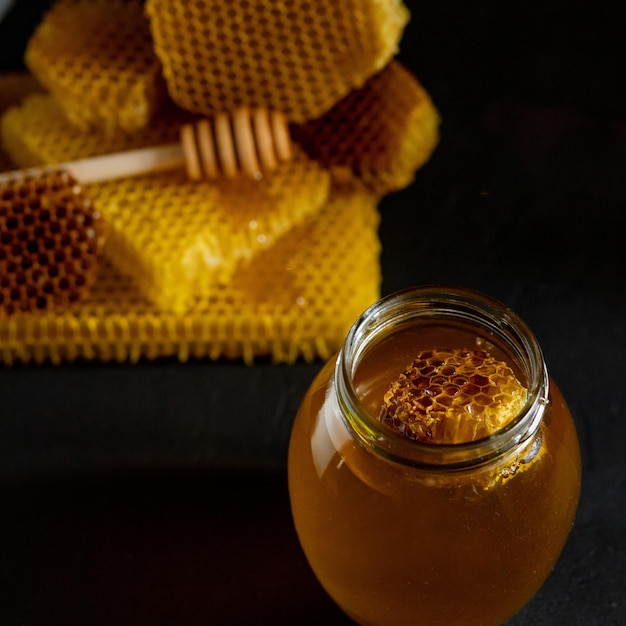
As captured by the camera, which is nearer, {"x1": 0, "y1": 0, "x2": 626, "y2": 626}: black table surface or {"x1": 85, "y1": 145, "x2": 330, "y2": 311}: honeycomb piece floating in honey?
{"x1": 0, "y1": 0, "x2": 626, "y2": 626}: black table surface

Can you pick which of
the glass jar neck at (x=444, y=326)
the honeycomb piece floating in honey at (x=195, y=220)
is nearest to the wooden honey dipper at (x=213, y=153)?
the honeycomb piece floating in honey at (x=195, y=220)

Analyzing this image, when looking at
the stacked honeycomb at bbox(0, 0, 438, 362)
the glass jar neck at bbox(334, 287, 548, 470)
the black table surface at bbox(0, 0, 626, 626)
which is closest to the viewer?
the glass jar neck at bbox(334, 287, 548, 470)

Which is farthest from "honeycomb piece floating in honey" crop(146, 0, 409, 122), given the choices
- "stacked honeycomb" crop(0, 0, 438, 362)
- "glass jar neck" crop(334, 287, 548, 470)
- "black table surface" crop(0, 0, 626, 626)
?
"glass jar neck" crop(334, 287, 548, 470)

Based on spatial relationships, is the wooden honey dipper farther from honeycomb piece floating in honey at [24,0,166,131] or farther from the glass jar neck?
the glass jar neck

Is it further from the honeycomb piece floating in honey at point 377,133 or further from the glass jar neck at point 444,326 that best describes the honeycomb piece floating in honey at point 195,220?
the glass jar neck at point 444,326

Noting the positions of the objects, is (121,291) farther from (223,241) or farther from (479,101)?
(479,101)

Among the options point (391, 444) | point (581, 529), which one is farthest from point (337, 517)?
point (581, 529)

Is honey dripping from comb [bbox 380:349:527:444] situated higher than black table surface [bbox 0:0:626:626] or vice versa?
honey dripping from comb [bbox 380:349:527:444]
